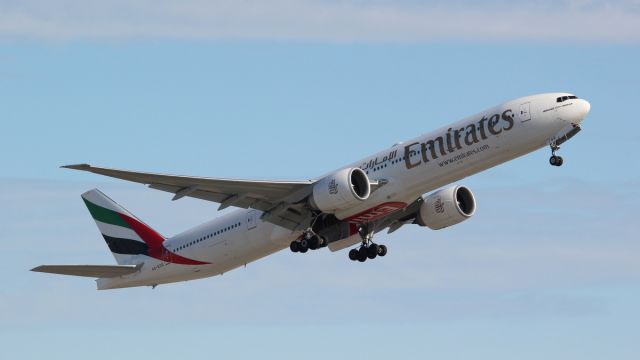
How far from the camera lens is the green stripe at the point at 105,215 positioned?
67.6 meters

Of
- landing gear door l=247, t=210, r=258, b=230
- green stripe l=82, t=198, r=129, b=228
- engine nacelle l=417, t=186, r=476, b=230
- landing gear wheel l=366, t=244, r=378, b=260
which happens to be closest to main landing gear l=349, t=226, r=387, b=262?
landing gear wheel l=366, t=244, r=378, b=260

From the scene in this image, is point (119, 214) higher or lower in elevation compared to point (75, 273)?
higher

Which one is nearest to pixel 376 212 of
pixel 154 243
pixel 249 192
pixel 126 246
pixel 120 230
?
pixel 249 192

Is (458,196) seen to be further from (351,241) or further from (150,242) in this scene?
(150,242)

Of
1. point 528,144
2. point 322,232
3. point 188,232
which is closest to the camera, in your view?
point 528,144

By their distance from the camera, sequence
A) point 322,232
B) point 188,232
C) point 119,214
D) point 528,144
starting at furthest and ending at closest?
point 119,214
point 188,232
point 322,232
point 528,144

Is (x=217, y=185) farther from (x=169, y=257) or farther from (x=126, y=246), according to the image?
(x=126, y=246)

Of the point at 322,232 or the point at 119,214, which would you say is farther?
the point at 119,214

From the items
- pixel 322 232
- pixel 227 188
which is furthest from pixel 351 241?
pixel 227 188

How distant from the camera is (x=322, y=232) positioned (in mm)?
58969

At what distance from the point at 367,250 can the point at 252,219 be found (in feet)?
17.6

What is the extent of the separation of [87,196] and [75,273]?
24.5 ft

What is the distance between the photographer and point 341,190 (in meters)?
55.2

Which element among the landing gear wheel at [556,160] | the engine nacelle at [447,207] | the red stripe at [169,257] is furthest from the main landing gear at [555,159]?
the red stripe at [169,257]
